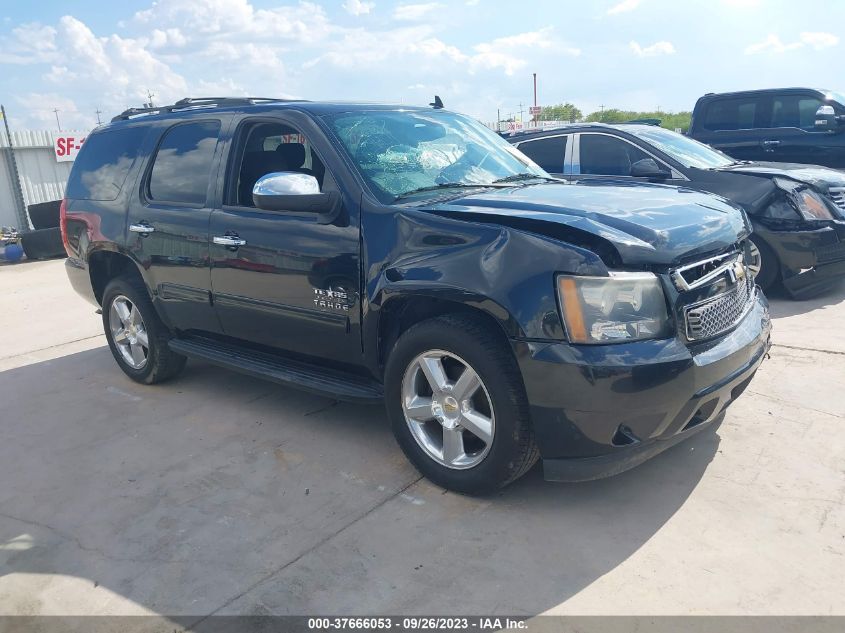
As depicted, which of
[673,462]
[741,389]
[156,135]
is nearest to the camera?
[741,389]

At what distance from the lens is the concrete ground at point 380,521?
277 cm

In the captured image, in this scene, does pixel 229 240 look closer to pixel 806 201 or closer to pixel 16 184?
pixel 806 201

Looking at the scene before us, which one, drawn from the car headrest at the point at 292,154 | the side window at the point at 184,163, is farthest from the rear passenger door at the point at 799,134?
the side window at the point at 184,163

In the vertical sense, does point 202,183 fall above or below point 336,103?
below

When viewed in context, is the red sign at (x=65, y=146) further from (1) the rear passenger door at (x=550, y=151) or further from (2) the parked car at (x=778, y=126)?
(2) the parked car at (x=778, y=126)

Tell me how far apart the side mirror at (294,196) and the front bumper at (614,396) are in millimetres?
1309

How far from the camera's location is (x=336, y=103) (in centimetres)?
434

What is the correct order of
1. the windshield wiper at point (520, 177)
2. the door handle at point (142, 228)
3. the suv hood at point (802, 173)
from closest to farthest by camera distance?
the windshield wiper at point (520, 177) < the door handle at point (142, 228) < the suv hood at point (802, 173)

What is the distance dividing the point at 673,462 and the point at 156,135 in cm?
396

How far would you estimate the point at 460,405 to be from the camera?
3.33 meters

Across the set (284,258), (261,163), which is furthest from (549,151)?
(284,258)

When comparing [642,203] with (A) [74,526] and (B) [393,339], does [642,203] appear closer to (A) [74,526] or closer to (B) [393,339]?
(B) [393,339]

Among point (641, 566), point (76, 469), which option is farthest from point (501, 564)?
point (76, 469)

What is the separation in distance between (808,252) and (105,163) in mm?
5992
